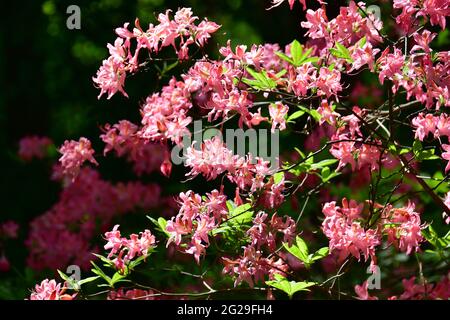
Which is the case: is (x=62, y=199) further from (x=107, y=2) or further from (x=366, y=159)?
(x=366, y=159)

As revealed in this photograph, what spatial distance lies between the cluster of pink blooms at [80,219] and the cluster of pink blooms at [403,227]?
167 centimetres

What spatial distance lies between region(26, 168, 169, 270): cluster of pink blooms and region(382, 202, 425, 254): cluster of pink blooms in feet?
5.47

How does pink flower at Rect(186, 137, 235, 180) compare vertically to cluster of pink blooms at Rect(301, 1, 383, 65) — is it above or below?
below

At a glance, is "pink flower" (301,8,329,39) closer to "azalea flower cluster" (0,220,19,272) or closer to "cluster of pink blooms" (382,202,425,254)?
"cluster of pink blooms" (382,202,425,254)

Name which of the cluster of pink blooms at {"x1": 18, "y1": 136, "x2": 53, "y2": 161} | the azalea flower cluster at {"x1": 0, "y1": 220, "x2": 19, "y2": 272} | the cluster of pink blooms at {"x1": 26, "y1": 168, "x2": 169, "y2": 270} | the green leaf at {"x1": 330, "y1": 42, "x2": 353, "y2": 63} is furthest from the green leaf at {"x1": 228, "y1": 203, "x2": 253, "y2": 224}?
the cluster of pink blooms at {"x1": 18, "y1": 136, "x2": 53, "y2": 161}

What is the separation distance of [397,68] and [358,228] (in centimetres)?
39

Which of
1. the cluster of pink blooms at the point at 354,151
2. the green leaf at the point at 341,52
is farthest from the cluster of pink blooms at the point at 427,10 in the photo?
the cluster of pink blooms at the point at 354,151

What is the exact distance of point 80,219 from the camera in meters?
3.66

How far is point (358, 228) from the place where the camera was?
2082 mm

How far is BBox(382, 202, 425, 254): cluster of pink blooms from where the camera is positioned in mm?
2117

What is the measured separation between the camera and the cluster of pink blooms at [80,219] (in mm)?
3572

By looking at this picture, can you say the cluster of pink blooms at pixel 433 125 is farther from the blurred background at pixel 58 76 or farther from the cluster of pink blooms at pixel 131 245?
the blurred background at pixel 58 76
